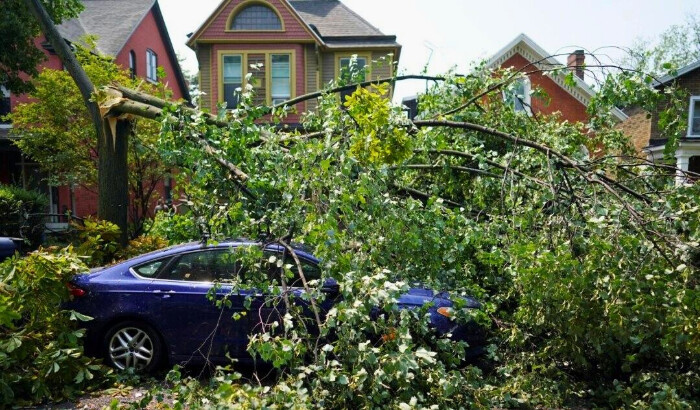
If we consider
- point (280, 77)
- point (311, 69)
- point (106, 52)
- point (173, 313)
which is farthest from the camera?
point (311, 69)

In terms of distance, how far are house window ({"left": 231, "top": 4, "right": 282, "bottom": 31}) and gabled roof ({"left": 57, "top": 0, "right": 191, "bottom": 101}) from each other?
15.0ft

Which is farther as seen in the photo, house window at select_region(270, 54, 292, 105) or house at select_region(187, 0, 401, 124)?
house window at select_region(270, 54, 292, 105)

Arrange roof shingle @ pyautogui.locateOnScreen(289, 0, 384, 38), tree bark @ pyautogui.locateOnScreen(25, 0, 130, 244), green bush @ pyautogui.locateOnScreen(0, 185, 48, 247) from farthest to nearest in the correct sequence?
roof shingle @ pyautogui.locateOnScreen(289, 0, 384, 38), green bush @ pyautogui.locateOnScreen(0, 185, 48, 247), tree bark @ pyautogui.locateOnScreen(25, 0, 130, 244)

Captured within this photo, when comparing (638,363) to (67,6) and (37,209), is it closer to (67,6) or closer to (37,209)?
(37,209)

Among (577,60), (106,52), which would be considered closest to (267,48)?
(106,52)

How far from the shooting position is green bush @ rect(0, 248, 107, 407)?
16.3 feet

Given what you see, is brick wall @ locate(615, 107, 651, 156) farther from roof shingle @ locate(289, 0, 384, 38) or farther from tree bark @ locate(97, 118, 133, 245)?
tree bark @ locate(97, 118, 133, 245)

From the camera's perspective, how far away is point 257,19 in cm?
2089

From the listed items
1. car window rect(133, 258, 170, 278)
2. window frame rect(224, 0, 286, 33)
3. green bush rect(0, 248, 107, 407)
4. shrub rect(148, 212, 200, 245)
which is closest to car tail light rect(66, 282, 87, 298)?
green bush rect(0, 248, 107, 407)

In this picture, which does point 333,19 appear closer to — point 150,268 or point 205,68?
point 205,68

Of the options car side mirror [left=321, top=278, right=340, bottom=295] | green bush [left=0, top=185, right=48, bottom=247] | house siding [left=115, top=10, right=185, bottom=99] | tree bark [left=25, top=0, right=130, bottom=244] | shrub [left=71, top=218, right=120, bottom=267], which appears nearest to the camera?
car side mirror [left=321, top=278, right=340, bottom=295]

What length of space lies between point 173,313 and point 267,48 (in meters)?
16.6

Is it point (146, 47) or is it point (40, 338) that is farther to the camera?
point (146, 47)

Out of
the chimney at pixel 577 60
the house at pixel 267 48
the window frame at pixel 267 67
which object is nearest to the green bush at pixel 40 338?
the chimney at pixel 577 60
